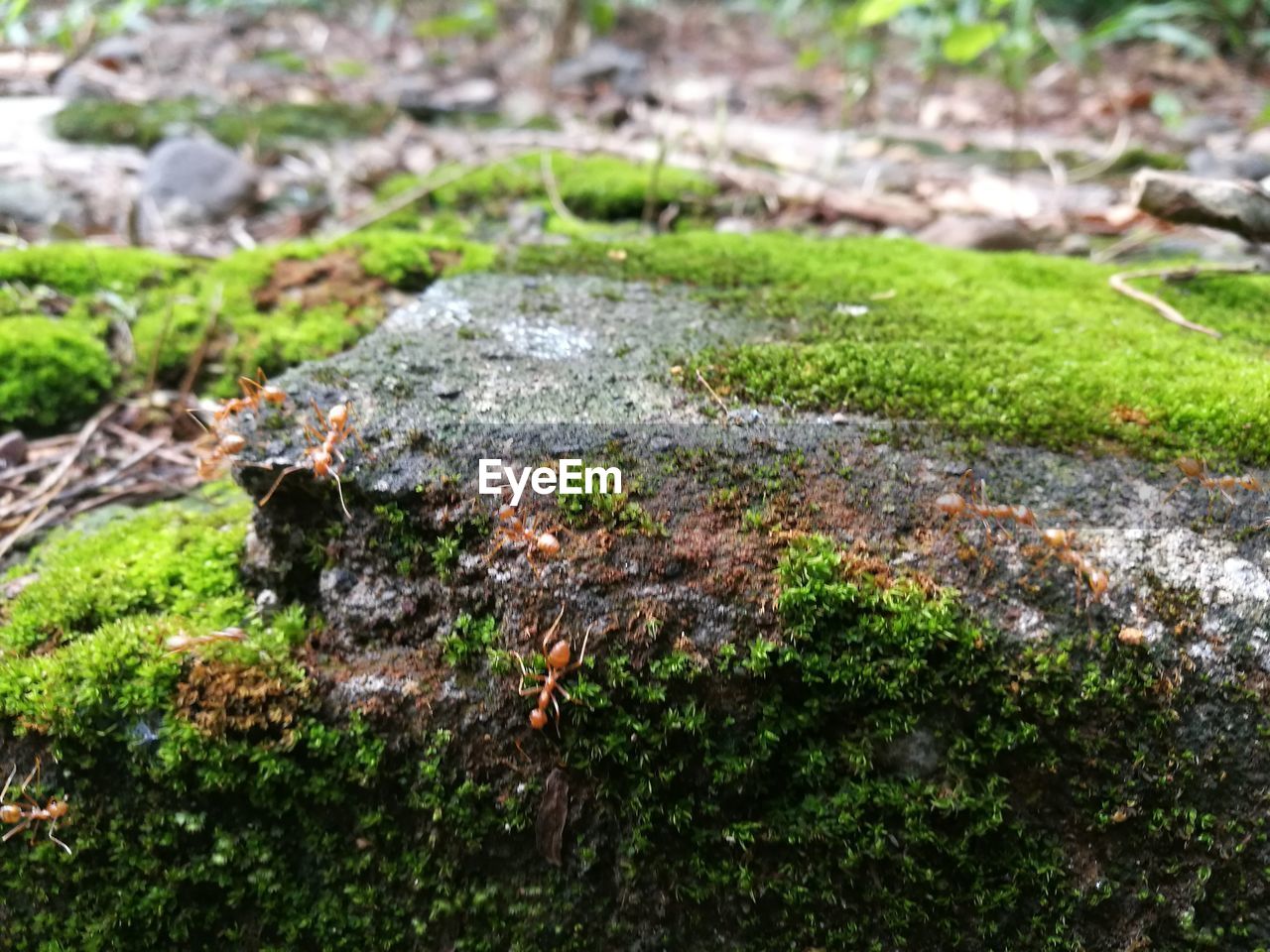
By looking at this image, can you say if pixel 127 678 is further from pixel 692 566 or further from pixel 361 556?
pixel 692 566

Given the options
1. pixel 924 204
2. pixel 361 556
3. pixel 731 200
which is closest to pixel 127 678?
pixel 361 556

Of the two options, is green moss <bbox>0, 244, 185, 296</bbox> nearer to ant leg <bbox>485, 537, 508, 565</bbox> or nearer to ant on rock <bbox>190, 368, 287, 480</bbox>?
ant on rock <bbox>190, 368, 287, 480</bbox>

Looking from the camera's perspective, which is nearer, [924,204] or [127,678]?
[127,678]

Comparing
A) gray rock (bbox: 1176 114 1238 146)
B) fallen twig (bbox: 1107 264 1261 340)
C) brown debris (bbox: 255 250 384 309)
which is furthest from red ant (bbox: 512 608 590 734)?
gray rock (bbox: 1176 114 1238 146)

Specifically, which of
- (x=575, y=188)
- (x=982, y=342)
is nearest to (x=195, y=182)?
(x=575, y=188)

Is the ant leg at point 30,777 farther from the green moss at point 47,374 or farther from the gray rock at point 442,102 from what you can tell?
the gray rock at point 442,102

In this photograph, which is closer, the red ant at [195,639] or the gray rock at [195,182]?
the red ant at [195,639]

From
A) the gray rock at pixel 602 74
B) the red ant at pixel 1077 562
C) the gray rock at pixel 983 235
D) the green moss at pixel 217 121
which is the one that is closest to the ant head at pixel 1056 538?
the red ant at pixel 1077 562

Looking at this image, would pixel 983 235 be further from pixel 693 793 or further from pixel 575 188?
pixel 693 793
